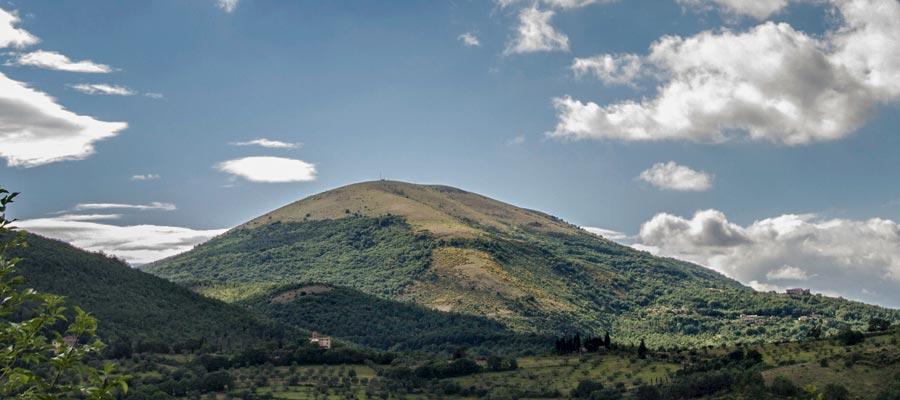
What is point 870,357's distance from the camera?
396ft

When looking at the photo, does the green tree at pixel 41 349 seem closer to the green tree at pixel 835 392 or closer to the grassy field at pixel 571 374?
the green tree at pixel 835 392

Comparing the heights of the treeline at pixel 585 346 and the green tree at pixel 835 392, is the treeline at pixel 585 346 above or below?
above

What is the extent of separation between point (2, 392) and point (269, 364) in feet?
519

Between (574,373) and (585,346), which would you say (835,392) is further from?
(585,346)

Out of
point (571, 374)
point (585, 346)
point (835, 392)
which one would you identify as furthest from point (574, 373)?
point (835, 392)

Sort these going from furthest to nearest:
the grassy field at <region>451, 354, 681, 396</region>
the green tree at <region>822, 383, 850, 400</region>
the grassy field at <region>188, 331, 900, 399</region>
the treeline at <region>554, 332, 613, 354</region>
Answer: the treeline at <region>554, 332, 613, 354</region>, the grassy field at <region>451, 354, 681, 396</region>, the grassy field at <region>188, 331, 900, 399</region>, the green tree at <region>822, 383, 850, 400</region>

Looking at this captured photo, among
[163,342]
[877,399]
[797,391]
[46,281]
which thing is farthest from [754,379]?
[46,281]

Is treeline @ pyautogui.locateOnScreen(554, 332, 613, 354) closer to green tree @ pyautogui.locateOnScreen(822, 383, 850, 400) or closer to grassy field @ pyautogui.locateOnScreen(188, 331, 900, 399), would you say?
grassy field @ pyautogui.locateOnScreen(188, 331, 900, 399)

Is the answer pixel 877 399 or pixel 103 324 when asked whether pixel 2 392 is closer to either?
pixel 877 399

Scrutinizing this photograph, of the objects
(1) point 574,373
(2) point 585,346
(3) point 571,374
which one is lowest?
(3) point 571,374

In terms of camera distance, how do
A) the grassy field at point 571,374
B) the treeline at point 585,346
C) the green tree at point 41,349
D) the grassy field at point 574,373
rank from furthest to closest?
the treeline at point 585,346, the grassy field at point 571,374, the grassy field at point 574,373, the green tree at point 41,349

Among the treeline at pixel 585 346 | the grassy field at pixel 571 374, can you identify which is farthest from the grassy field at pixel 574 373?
the treeline at pixel 585 346

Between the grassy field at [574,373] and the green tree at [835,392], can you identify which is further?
the grassy field at [574,373]

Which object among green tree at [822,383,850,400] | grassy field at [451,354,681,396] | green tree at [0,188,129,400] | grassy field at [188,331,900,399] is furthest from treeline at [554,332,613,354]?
green tree at [0,188,129,400]
